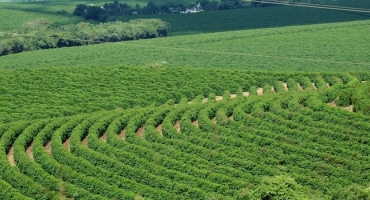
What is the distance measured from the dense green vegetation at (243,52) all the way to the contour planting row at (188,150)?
25.7m

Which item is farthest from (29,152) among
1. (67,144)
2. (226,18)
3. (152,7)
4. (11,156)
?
(152,7)

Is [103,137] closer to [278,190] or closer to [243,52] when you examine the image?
[278,190]

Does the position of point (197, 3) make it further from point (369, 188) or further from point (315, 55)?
point (369, 188)

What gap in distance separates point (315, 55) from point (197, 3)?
189 ft

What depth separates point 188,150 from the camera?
41781 millimetres

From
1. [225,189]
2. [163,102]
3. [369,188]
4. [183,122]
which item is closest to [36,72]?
[163,102]

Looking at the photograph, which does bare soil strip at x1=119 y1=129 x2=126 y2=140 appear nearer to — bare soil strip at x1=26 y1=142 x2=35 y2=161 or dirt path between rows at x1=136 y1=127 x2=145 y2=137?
dirt path between rows at x1=136 y1=127 x2=145 y2=137

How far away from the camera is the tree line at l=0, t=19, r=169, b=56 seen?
95500 millimetres

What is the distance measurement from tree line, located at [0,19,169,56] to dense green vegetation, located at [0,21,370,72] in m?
4.78

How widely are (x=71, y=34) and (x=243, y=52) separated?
29.0 m

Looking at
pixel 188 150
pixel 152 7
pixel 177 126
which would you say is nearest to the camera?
pixel 188 150

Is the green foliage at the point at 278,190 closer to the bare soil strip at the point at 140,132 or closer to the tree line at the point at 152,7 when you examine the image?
the bare soil strip at the point at 140,132

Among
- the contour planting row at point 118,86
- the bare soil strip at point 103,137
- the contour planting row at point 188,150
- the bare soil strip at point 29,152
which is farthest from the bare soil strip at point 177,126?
the bare soil strip at point 29,152

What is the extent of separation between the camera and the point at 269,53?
8250cm
